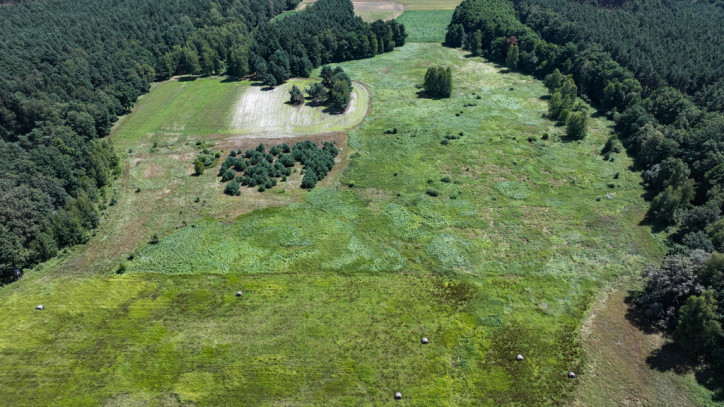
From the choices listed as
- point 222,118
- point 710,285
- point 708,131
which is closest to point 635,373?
point 710,285

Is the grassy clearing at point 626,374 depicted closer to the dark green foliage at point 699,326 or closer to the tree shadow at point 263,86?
the dark green foliage at point 699,326

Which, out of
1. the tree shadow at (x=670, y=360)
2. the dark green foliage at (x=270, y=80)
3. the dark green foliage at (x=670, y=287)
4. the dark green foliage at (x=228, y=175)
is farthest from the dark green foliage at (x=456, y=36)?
the tree shadow at (x=670, y=360)

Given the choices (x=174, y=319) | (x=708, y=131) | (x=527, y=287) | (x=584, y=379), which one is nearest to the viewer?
(x=584, y=379)

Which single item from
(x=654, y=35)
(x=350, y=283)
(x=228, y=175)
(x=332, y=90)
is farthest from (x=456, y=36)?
A: (x=350, y=283)

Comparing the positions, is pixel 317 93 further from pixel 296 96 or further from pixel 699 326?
pixel 699 326

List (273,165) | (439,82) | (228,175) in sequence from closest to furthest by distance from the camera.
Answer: (228,175) < (273,165) < (439,82)

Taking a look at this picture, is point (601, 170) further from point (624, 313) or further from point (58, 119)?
point (58, 119)
